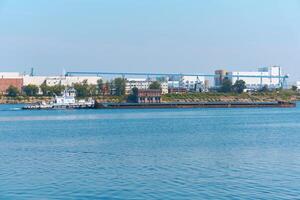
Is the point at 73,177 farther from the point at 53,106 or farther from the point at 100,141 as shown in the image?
the point at 53,106

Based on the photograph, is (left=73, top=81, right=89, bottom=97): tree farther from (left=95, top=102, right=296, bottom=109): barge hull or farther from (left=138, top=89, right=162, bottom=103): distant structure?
(left=95, top=102, right=296, bottom=109): barge hull

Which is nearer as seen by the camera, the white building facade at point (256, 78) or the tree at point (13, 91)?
the tree at point (13, 91)

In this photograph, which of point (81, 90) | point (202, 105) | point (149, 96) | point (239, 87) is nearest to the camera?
A: point (202, 105)

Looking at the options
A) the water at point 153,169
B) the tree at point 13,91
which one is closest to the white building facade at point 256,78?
the tree at point 13,91

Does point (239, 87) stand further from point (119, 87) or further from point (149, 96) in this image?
point (149, 96)

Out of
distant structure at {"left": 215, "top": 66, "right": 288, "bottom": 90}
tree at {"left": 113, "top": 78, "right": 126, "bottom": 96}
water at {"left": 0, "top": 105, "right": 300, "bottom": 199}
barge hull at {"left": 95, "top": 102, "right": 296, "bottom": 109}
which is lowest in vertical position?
water at {"left": 0, "top": 105, "right": 300, "bottom": 199}

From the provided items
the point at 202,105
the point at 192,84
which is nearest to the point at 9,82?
the point at 192,84

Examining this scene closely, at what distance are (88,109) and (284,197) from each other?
152ft

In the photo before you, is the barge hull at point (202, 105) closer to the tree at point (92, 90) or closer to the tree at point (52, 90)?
the tree at point (52, 90)

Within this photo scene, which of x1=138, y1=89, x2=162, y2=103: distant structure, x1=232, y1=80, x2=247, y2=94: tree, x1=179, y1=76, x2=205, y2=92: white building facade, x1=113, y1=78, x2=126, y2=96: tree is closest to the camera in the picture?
x1=138, y1=89, x2=162, y2=103: distant structure

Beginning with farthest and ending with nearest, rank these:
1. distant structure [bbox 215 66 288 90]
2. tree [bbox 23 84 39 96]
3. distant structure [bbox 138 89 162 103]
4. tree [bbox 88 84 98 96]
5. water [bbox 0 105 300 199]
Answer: distant structure [bbox 215 66 288 90], tree [bbox 23 84 39 96], tree [bbox 88 84 98 96], distant structure [bbox 138 89 162 103], water [bbox 0 105 300 199]

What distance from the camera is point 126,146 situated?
58.7ft

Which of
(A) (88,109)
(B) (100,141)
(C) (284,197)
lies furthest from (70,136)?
(A) (88,109)

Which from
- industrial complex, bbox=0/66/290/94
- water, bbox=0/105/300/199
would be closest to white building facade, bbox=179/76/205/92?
industrial complex, bbox=0/66/290/94
